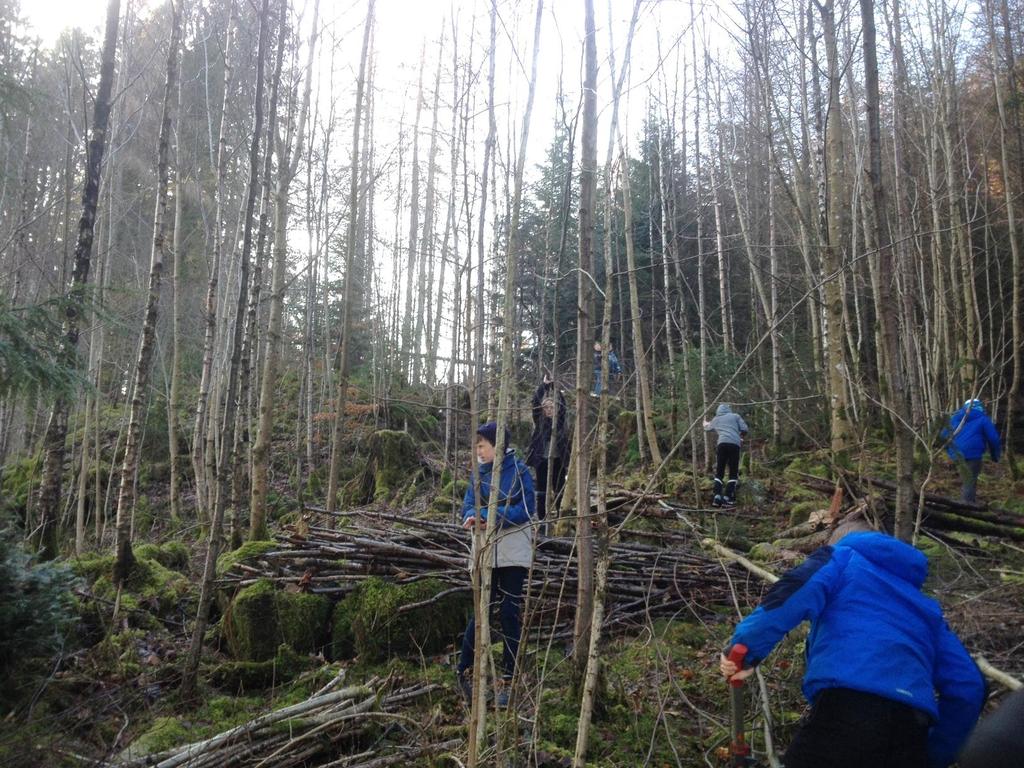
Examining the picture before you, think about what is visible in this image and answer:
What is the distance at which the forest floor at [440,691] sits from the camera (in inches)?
157

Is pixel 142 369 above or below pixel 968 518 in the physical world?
above

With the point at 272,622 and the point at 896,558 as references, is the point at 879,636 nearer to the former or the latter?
the point at 896,558

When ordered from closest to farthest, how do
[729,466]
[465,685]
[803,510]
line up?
[465,685], [803,510], [729,466]

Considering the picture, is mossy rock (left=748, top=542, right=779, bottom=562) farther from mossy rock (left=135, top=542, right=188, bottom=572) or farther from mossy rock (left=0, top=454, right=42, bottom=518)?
mossy rock (left=0, top=454, right=42, bottom=518)

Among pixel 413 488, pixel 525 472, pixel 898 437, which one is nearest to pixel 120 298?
pixel 413 488

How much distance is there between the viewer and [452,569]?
6.43m

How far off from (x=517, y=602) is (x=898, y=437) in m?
2.61

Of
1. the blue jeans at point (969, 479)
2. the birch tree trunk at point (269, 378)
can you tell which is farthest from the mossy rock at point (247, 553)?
the blue jeans at point (969, 479)

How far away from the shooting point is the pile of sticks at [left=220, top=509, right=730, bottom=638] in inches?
241

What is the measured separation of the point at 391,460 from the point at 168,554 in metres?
5.49

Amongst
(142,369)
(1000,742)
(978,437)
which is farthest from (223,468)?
(978,437)

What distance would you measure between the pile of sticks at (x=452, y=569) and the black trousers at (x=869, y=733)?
319 cm

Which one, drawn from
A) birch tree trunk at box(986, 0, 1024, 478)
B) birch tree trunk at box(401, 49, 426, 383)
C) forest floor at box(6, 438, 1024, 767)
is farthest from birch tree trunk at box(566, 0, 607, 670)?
birch tree trunk at box(401, 49, 426, 383)

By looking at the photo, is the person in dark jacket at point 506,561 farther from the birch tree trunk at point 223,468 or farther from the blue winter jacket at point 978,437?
the blue winter jacket at point 978,437
